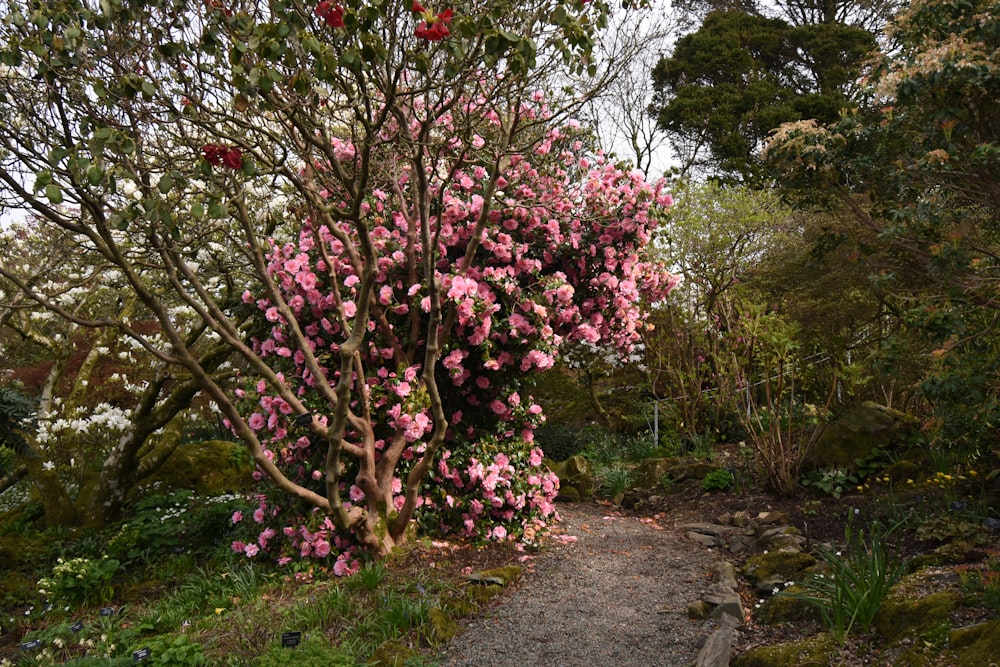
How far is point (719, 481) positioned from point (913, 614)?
3950mm

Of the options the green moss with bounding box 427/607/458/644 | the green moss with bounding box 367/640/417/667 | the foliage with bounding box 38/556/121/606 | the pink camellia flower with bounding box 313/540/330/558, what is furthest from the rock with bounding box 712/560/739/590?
the foliage with bounding box 38/556/121/606

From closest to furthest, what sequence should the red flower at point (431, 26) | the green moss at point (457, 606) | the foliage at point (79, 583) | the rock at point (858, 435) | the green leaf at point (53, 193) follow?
the green leaf at point (53, 193), the red flower at point (431, 26), the green moss at point (457, 606), the foliage at point (79, 583), the rock at point (858, 435)

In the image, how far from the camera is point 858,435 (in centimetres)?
599

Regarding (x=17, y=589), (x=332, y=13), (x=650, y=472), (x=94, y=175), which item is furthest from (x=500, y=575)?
(x=17, y=589)

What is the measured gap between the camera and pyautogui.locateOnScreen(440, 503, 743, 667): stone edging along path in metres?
3.58

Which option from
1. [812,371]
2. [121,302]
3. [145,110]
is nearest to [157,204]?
[145,110]

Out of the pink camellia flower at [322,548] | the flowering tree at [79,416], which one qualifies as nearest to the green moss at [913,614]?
the pink camellia flower at [322,548]

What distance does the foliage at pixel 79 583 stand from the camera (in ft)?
17.4

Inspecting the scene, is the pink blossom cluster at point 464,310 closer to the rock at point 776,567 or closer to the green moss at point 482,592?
the green moss at point 482,592

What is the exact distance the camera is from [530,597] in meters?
4.34

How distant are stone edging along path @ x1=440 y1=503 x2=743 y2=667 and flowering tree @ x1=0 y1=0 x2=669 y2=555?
817 mm

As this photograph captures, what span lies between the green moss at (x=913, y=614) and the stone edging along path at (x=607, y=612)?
68cm

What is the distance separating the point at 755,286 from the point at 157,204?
9.37 m

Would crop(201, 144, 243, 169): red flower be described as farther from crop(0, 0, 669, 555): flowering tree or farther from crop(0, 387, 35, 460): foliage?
crop(0, 387, 35, 460): foliage
